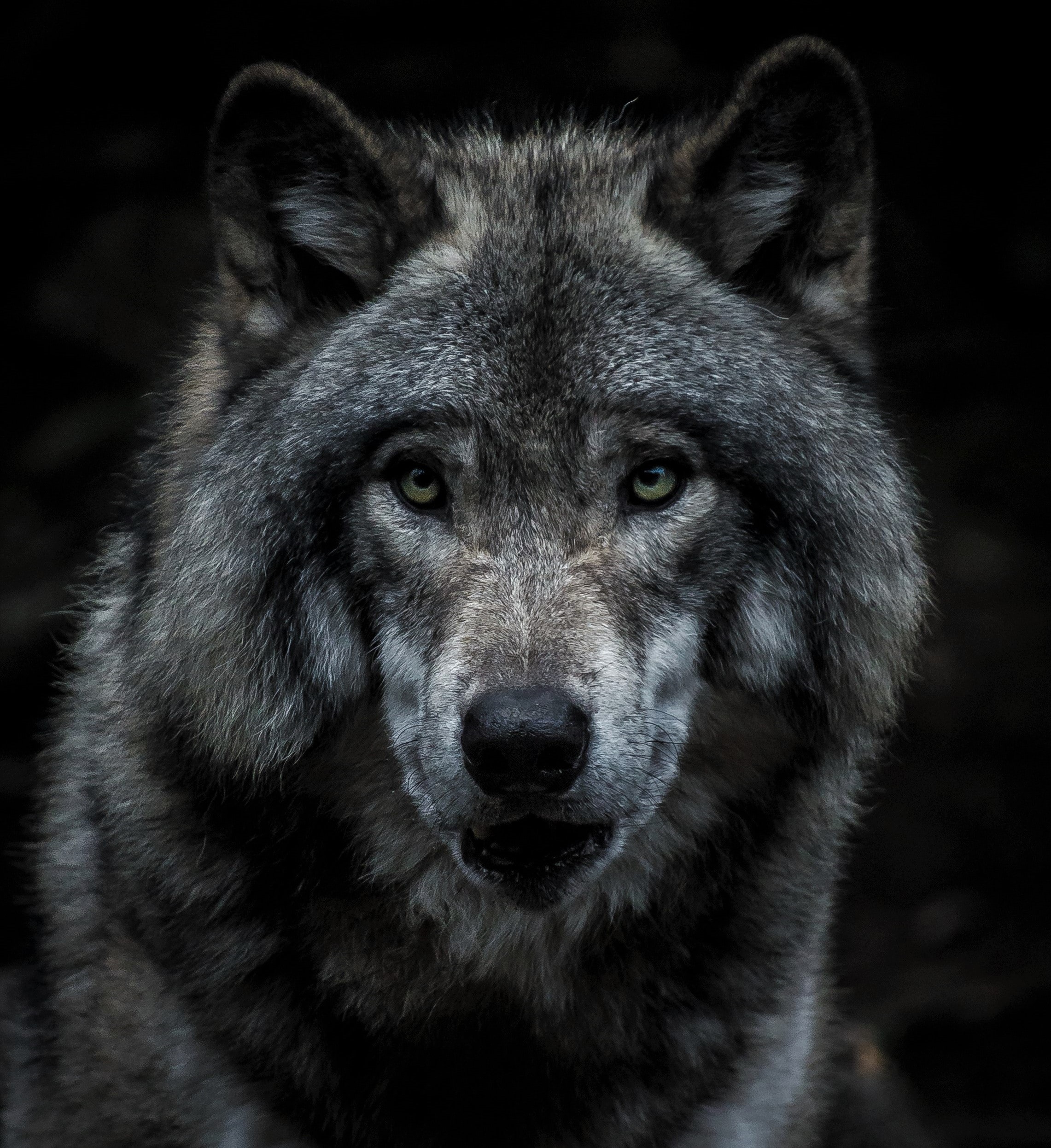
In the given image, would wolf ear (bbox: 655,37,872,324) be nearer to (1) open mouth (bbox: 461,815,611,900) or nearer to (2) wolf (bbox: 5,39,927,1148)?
(2) wolf (bbox: 5,39,927,1148)

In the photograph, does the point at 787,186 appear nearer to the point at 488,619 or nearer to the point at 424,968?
the point at 488,619

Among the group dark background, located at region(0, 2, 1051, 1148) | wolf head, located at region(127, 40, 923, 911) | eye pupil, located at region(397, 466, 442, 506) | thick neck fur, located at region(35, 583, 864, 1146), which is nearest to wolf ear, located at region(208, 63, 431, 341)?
wolf head, located at region(127, 40, 923, 911)

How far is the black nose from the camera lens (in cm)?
250

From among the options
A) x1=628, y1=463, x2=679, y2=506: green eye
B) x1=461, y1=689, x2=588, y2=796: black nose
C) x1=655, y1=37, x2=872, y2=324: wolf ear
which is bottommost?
x1=461, y1=689, x2=588, y2=796: black nose

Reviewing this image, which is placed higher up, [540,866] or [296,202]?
[296,202]

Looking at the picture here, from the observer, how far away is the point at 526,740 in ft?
8.21

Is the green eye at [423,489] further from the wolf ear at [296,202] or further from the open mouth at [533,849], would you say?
the open mouth at [533,849]

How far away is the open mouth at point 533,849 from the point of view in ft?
9.07

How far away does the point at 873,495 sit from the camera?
3160mm

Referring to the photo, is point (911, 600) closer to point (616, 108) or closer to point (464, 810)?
Result: point (464, 810)

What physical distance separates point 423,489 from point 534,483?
0.25 m

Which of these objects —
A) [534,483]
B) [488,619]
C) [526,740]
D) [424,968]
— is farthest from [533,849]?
[534,483]

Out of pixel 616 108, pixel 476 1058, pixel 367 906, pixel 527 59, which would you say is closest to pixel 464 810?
pixel 367 906

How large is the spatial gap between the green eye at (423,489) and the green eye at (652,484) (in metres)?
0.41
